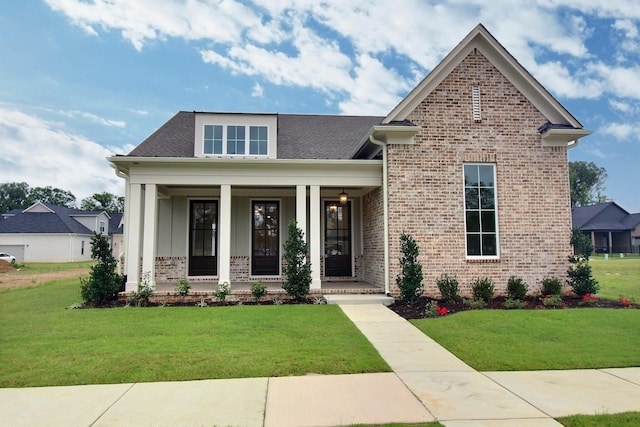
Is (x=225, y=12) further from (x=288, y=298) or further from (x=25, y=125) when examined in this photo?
(x=25, y=125)

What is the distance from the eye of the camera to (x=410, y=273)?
9.30 m

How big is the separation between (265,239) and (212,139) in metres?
3.62

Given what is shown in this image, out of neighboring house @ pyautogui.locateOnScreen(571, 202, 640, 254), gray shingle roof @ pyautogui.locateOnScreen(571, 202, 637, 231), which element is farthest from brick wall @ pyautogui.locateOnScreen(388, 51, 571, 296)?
gray shingle roof @ pyautogui.locateOnScreen(571, 202, 637, 231)

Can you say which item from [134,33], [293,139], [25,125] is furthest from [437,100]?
[25,125]

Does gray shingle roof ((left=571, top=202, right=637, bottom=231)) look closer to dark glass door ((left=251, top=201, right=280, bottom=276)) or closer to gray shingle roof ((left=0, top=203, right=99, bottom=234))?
dark glass door ((left=251, top=201, right=280, bottom=276))

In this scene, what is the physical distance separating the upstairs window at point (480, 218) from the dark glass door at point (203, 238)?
303 inches

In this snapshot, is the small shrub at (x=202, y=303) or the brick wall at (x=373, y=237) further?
the brick wall at (x=373, y=237)

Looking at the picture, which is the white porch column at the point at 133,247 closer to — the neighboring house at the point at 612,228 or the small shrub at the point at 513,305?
the small shrub at the point at 513,305

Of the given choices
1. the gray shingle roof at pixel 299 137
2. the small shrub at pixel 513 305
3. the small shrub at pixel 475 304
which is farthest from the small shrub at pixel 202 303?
the small shrub at pixel 513 305

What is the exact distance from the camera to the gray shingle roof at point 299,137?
1245 cm

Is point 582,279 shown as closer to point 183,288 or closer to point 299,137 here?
point 299,137

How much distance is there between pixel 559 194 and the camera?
10445 millimetres

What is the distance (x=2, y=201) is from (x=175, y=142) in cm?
7241

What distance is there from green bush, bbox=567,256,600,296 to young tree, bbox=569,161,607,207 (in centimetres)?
7368
